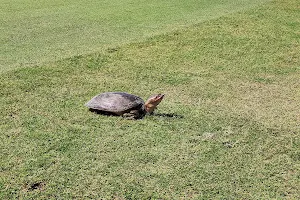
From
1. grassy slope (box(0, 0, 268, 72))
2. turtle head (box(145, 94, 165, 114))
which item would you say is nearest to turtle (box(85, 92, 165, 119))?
turtle head (box(145, 94, 165, 114))

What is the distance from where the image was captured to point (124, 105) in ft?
12.5

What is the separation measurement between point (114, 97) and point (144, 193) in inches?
51.0

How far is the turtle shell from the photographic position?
3811mm

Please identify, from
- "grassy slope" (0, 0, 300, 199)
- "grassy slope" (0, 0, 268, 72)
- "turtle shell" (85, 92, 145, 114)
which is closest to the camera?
"grassy slope" (0, 0, 300, 199)

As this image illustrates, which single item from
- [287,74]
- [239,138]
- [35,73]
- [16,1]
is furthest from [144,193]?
[16,1]

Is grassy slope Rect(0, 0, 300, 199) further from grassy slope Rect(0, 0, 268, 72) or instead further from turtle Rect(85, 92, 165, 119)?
grassy slope Rect(0, 0, 268, 72)

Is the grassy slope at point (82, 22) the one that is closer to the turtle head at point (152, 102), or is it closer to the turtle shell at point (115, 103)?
the turtle shell at point (115, 103)

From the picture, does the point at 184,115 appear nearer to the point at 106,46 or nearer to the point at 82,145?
the point at 82,145

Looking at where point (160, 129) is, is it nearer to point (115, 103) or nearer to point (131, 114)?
point (131, 114)

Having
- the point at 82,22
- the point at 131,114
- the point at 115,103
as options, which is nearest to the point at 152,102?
the point at 131,114

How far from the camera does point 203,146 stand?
3453mm

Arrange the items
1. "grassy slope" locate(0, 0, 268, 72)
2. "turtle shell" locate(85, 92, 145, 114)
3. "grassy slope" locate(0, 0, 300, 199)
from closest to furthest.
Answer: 1. "grassy slope" locate(0, 0, 300, 199)
2. "turtle shell" locate(85, 92, 145, 114)
3. "grassy slope" locate(0, 0, 268, 72)

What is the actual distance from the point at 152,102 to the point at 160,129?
11.5 inches

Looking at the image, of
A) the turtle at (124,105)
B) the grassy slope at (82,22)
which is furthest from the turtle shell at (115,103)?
the grassy slope at (82,22)
